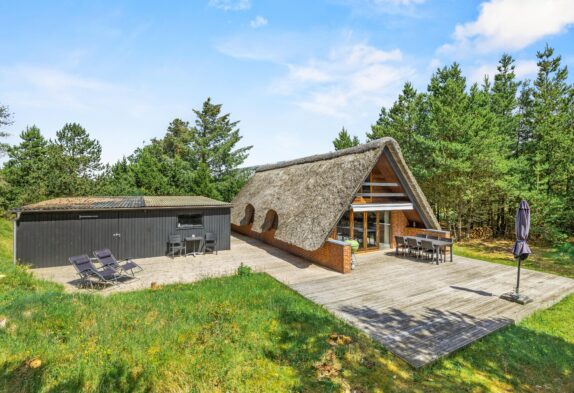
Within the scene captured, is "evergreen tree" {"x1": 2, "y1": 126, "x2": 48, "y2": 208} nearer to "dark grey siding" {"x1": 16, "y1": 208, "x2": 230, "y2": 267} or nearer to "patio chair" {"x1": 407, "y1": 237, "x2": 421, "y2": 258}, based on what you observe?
"dark grey siding" {"x1": 16, "y1": 208, "x2": 230, "y2": 267}

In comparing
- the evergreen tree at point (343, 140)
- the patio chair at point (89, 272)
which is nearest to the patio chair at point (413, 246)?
the patio chair at point (89, 272)

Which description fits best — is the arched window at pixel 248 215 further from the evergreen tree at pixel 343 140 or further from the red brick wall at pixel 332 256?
the evergreen tree at pixel 343 140

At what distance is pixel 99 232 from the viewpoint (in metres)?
12.0

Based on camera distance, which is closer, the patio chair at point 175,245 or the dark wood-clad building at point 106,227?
the dark wood-clad building at point 106,227

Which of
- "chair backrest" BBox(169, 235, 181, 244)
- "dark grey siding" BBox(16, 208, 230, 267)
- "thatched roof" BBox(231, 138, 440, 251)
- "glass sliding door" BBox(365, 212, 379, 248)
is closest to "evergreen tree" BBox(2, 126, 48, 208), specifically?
"dark grey siding" BBox(16, 208, 230, 267)

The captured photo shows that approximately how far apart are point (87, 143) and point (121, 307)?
29792 millimetres

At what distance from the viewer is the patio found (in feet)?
19.3

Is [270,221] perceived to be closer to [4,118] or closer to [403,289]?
[403,289]

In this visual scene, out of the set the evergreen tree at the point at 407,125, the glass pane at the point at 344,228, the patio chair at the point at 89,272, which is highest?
the evergreen tree at the point at 407,125

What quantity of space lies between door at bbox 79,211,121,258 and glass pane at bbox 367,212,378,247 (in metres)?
11.9

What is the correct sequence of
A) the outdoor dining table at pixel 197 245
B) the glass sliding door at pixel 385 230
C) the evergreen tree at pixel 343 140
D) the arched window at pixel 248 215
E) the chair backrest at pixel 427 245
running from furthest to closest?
the evergreen tree at pixel 343 140 < the arched window at pixel 248 215 < the glass sliding door at pixel 385 230 < the outdoor dining table at pixel 197 245 < the chair backrest at pixel 427 245

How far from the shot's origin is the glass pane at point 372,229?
14.1m

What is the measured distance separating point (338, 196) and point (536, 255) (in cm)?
1199

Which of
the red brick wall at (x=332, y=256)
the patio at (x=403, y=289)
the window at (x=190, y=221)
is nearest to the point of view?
the patio at (x=403, y=289)
